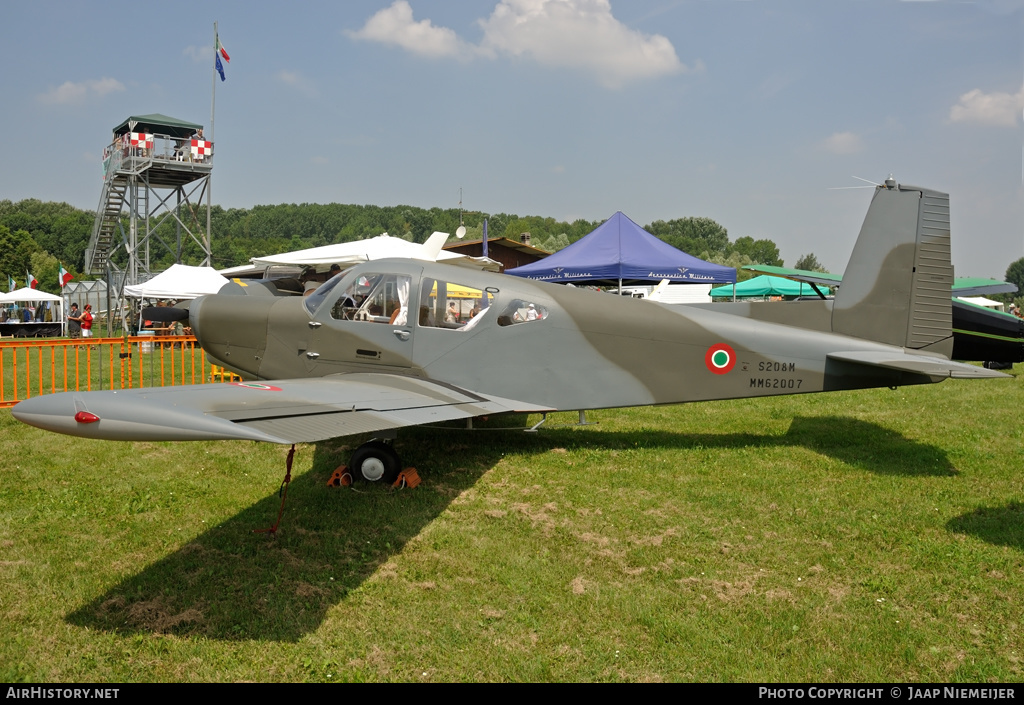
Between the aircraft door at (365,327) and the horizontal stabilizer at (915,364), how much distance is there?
15.7 feet

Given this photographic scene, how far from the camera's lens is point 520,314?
24.2 ft

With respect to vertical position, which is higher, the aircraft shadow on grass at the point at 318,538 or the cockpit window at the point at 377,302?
the cockpit window at the point at 377,302

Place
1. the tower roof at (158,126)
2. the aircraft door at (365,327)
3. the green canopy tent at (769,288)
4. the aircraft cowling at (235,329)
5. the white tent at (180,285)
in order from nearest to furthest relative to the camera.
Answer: the aircraft door at (365,327), the aircraft cowling at (235,329), the white tent at (180,285), the green canopy tent at (769,288), the tower roof at (158,126)

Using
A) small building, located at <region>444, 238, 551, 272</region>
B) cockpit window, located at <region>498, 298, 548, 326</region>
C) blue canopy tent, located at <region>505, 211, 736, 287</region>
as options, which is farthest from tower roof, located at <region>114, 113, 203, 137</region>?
cockpit window, located at <region>498, 298, 548, 326</region>

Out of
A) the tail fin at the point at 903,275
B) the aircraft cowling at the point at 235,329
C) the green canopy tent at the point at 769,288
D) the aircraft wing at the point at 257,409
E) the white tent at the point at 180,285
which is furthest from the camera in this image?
the green canopy tent at the point at 769,288

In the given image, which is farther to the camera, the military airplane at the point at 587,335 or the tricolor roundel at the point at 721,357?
the tricolor roundel at the point at 721,357

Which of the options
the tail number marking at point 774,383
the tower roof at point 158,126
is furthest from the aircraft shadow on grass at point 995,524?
the tower roof at point 158,126

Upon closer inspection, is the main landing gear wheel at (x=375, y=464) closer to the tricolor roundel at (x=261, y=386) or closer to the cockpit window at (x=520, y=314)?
the tricolor roundel at (x=261, y=386)

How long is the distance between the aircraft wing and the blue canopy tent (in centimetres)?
903

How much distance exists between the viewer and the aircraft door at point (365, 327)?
23.8ft

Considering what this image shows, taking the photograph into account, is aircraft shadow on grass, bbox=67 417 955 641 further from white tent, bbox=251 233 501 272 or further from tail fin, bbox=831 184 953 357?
white tent, bbox=251 233 501 272

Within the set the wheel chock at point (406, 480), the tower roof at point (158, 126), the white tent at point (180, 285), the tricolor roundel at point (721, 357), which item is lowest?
the wheel chock at point (406, 480)

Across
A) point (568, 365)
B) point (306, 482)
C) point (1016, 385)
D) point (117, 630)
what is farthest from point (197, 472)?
point (1016, 385)

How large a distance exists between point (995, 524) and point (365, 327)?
6.21 metres
